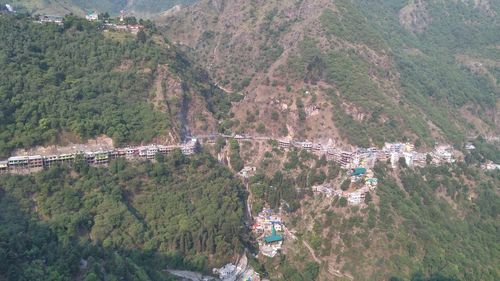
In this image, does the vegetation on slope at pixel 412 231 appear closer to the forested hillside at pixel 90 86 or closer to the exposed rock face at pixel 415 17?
the forested hillside at pixel 90 86

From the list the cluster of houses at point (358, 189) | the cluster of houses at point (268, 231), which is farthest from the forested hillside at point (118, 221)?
the cluster of houses at point (358, 189)

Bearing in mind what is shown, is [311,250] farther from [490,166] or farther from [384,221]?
[490,166]

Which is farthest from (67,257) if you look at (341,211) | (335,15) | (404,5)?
(404,5)

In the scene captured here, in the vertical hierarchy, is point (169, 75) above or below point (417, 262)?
above

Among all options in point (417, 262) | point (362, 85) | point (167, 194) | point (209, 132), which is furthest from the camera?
point (362, 85)

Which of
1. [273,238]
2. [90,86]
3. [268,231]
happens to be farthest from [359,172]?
[90,86]

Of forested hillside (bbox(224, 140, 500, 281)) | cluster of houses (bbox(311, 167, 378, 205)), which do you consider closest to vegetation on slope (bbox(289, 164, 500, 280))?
forested hillside (bbox(224, 140, 500, 281))

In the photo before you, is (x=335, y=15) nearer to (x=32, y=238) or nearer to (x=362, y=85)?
(x=362, y=85)

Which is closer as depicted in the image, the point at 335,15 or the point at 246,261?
the point at 246,261
